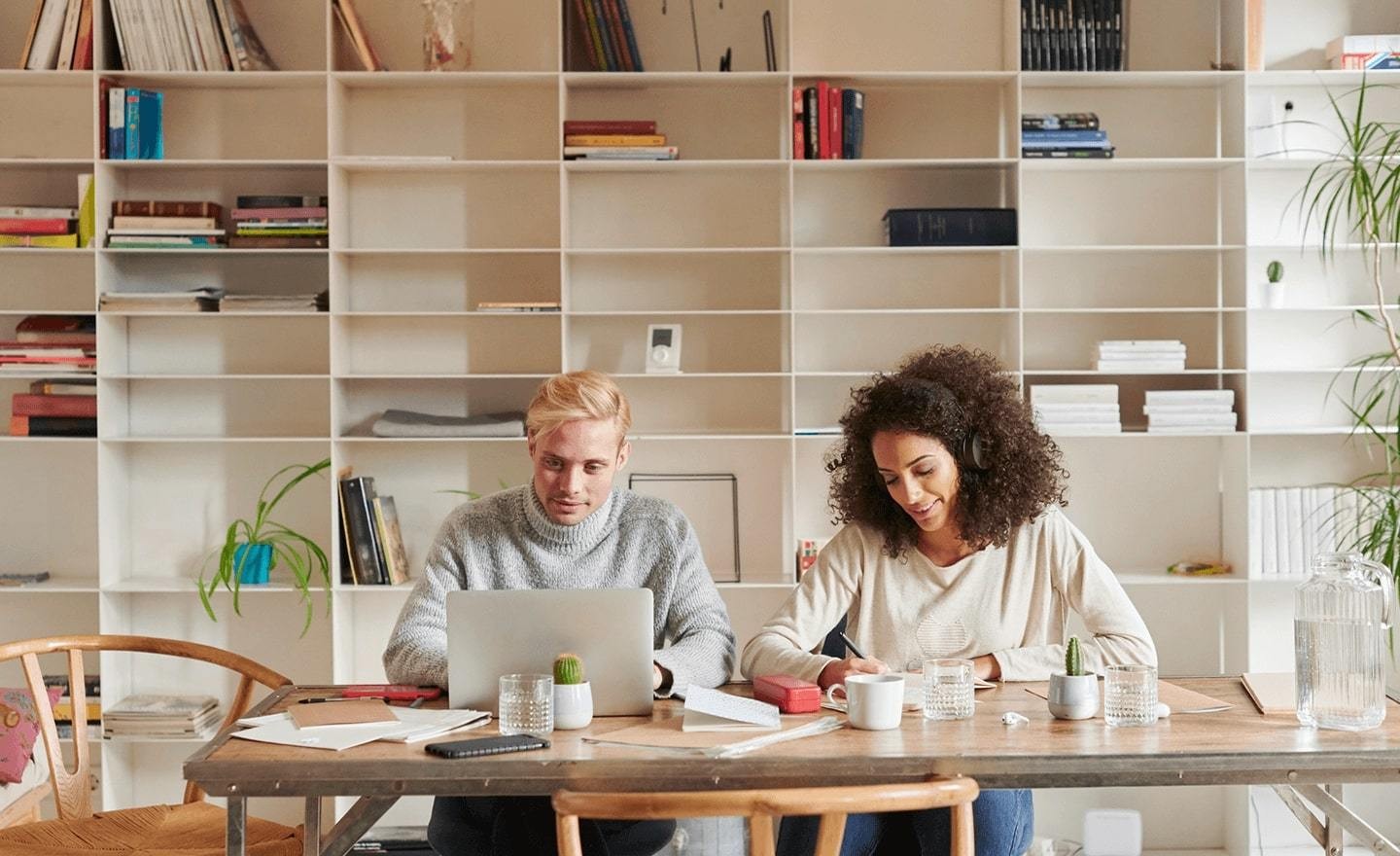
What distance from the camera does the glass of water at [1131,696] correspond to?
2.03 meters

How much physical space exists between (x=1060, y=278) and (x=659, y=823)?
2423 millimetres

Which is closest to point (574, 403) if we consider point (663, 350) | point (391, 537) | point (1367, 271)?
point (663, 350)

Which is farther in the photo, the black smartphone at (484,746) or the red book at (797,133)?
the red book at (797,133)

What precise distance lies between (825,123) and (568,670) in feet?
7.80

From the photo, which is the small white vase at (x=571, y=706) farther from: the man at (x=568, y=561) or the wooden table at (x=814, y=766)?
the man at (x=568, y=561)

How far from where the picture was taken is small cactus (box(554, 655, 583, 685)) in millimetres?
2053

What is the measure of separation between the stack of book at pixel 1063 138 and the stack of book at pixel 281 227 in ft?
6.72

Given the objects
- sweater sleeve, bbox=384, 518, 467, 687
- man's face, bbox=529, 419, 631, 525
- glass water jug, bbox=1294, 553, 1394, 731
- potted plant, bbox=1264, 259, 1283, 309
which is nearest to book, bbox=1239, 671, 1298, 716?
glass water jug, bbox=1294, 553, 1394, 731

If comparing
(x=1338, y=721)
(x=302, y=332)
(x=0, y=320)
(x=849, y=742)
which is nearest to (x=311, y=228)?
(x=302, y=332)

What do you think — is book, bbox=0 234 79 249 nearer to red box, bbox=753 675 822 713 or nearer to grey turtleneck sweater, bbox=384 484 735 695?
grey turtleneck sweater, bbox=384 484 735 695

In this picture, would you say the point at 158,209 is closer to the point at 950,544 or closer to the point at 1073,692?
the point at 950,544

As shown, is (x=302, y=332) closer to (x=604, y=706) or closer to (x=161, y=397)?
(x=161, y=397)

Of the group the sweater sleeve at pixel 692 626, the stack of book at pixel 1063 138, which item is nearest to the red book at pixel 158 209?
the sweater sleeve at pixel 692 626

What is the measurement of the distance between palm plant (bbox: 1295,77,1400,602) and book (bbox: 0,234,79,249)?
3526 millimetres
